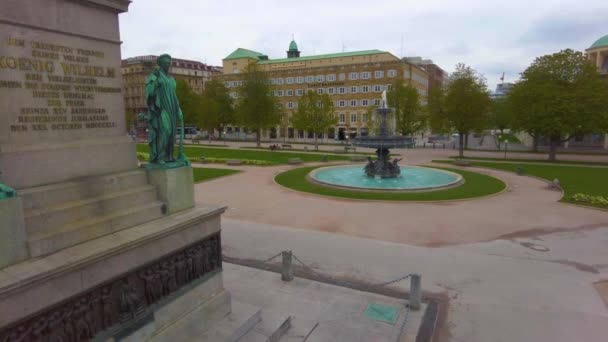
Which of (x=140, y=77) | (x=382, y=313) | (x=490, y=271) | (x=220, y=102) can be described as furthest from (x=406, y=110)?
(x=140, y=77)

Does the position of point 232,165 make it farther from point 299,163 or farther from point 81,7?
point 81,7

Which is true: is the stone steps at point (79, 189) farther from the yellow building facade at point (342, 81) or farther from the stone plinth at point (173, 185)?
the yellow building facade at point (342, 81)

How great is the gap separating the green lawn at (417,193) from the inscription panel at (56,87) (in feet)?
52.4

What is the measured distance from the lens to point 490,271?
1093cm

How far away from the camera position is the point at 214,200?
2034 centimetres

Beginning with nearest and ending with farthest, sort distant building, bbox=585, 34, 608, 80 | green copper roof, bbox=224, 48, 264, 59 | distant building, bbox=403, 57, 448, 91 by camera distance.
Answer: distant building, bbox=585, 34, 608, 80 → green copper roof, bbox=224, 48, 264, 59 → distant building, bbox=403, 57, 448, 91

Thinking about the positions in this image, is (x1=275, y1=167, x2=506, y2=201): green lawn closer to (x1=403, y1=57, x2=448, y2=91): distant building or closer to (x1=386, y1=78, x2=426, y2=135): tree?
(x1=386, y1=78, x2=426, y2=135): tree

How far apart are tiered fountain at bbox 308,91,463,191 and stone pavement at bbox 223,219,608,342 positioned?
28.7 feet

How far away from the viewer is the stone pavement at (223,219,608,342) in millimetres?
8156

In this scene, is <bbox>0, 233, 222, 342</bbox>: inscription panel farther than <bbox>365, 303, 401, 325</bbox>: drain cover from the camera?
No

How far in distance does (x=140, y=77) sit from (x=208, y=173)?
68.0 meters

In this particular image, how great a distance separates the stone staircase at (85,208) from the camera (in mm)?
4965

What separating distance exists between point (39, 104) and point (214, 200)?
50.3ft

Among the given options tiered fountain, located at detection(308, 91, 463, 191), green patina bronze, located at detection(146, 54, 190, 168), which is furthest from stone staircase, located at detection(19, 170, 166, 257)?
tiered fountain, located at detection(308, 91, 463, 191)
